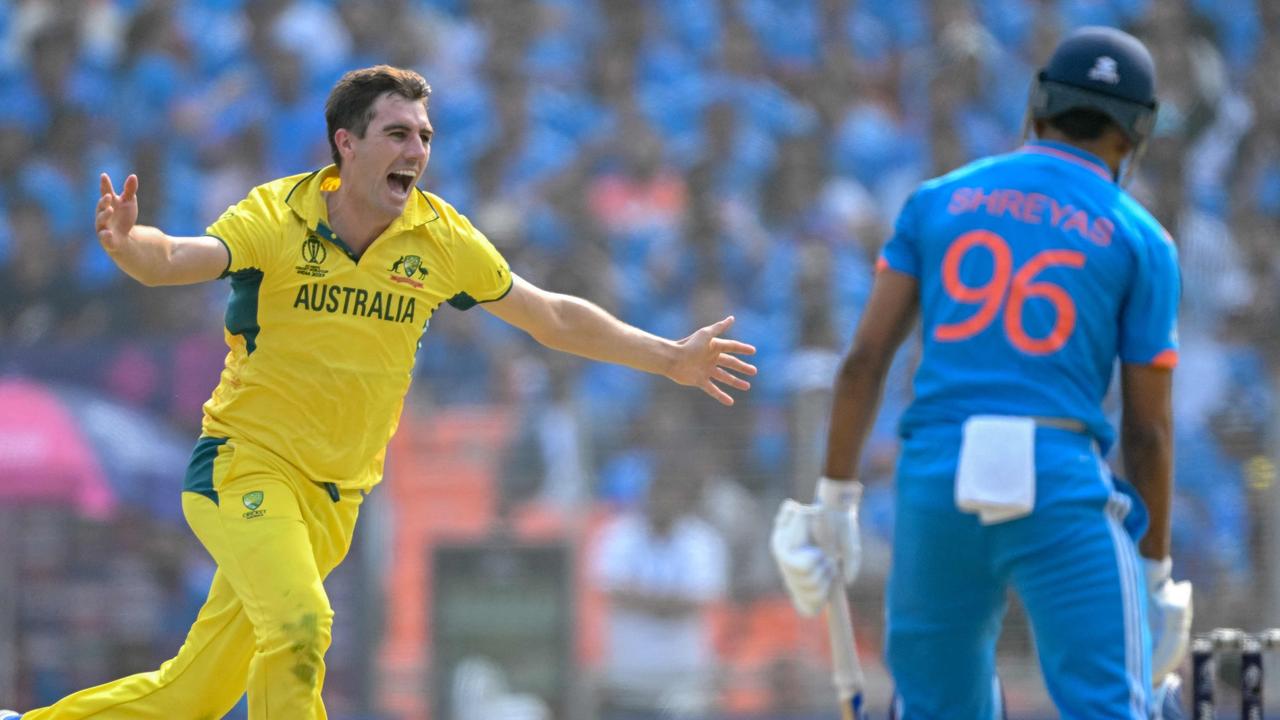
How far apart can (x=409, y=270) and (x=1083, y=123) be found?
203 cm

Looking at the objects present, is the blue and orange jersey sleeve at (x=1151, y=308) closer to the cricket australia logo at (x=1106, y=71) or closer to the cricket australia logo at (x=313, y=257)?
the cricket australia logo at (x=1106, y=71)

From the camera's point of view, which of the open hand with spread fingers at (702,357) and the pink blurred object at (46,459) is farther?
the pink blurred object at (46,459)

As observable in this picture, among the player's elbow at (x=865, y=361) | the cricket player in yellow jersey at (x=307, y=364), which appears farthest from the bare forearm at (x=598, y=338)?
the player's elbow at (x=865, y=361)

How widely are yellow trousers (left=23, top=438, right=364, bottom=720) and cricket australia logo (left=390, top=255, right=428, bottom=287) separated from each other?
2.16ft

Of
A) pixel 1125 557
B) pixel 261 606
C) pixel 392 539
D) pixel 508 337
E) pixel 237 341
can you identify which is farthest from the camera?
pixel 508 337

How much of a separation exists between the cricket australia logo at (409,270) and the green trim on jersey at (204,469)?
73 centimetres

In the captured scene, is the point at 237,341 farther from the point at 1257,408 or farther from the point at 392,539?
the point at 1257,408

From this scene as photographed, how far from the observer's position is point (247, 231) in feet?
16.7

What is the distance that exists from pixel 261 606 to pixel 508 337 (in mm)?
7023

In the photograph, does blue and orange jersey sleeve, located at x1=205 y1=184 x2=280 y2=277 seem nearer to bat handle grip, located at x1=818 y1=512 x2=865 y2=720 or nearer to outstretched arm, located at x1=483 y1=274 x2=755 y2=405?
outstretched arm, located at x1=483 y1=274 x2=755 y2=405

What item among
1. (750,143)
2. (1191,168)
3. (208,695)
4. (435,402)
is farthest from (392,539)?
(1191,168)

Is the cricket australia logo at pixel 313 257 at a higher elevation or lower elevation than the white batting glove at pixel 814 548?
higher

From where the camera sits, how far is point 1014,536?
4.33 metres

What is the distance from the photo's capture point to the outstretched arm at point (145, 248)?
474 centimetres
